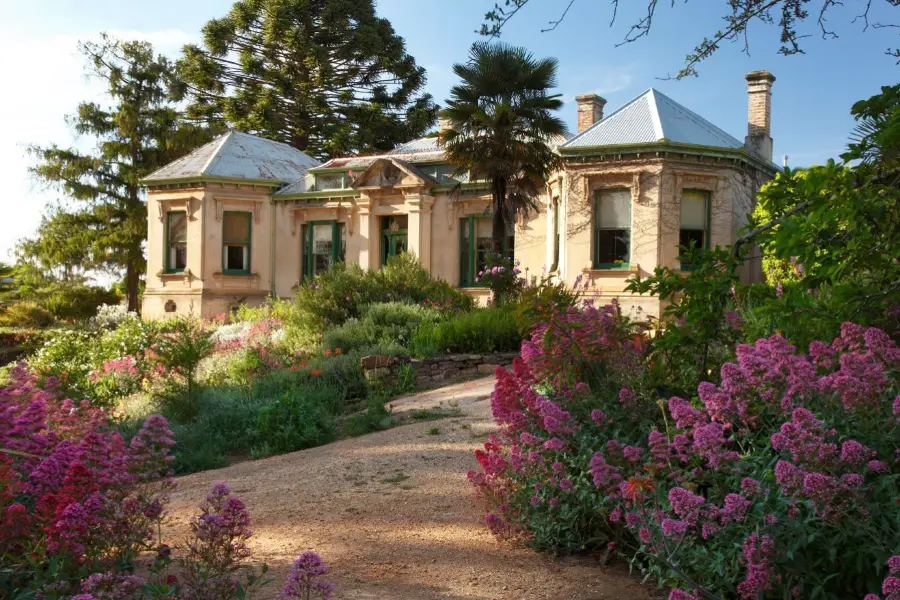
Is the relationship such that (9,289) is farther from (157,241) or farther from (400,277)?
(400,277)

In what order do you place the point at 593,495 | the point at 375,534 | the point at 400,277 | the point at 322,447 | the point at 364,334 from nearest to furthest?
the point at 593,495
the point at 375,534
the point at 322,447
the point at 364,334
the point at 400,277

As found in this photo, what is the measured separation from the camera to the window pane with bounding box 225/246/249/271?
78.3 ft

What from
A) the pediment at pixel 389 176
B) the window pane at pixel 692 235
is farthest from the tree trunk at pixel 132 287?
the window pane at pixel 692 235

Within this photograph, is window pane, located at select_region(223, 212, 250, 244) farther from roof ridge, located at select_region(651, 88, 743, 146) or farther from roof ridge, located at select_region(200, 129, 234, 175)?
roof ridge, located at select_region(651, 88, 743, 146)

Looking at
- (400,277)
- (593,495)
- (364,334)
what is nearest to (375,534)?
(593,495)

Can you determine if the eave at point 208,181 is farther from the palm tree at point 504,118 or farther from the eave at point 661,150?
the eave at point 661,150

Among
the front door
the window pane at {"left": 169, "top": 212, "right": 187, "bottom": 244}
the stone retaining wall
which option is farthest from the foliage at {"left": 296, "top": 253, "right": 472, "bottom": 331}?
the window pane at {"left": 169, "top": 212, "right": 187, "bottom": 244}

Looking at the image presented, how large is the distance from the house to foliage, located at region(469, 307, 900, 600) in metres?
12.0

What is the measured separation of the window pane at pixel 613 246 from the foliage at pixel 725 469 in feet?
43.2

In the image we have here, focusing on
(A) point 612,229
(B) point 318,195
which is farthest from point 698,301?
(B) point 318,195

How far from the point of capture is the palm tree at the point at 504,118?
57.3ft

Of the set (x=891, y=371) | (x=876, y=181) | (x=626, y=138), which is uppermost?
(x=626, y=138)

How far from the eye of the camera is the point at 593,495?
4.36 m

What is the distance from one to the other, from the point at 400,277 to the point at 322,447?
895cm
